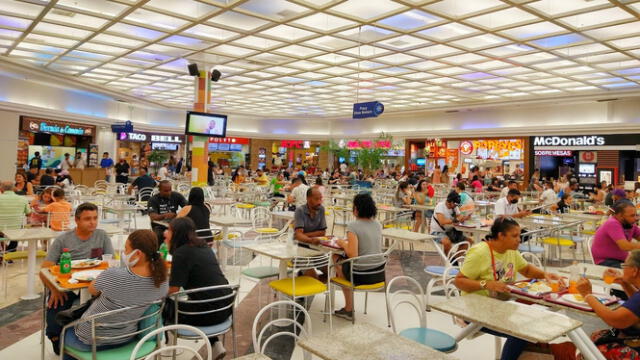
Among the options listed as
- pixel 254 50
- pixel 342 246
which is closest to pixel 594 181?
pixel 254 50

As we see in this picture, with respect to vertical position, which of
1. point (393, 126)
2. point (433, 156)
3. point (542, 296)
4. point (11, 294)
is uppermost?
point (393, 126)

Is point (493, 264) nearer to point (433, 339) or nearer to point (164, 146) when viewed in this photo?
point (433, 339)

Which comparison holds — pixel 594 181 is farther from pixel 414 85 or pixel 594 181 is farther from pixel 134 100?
pixel 134 100

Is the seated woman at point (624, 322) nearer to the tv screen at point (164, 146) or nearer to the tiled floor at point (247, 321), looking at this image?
the tiled floor at point (247, 321)

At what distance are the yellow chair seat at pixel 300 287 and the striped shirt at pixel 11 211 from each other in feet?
12.5

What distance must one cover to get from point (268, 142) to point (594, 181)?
15578mm

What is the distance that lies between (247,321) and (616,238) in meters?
3.72

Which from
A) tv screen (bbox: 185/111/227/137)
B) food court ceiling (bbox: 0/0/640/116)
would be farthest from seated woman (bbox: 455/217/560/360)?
tv screen (bbox: 185/111/227/137)

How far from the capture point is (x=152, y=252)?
2742 mm

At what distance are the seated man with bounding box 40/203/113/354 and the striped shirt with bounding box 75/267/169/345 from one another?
0.82 meters

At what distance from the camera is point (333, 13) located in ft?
24.5

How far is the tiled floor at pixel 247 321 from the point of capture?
141 inches

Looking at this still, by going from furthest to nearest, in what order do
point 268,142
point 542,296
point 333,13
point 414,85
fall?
point 268,142 → point 414,85 → point 333,13 → point 542,296

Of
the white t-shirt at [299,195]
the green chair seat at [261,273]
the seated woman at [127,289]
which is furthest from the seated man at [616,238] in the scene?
the white t-shirt at [299,195]
